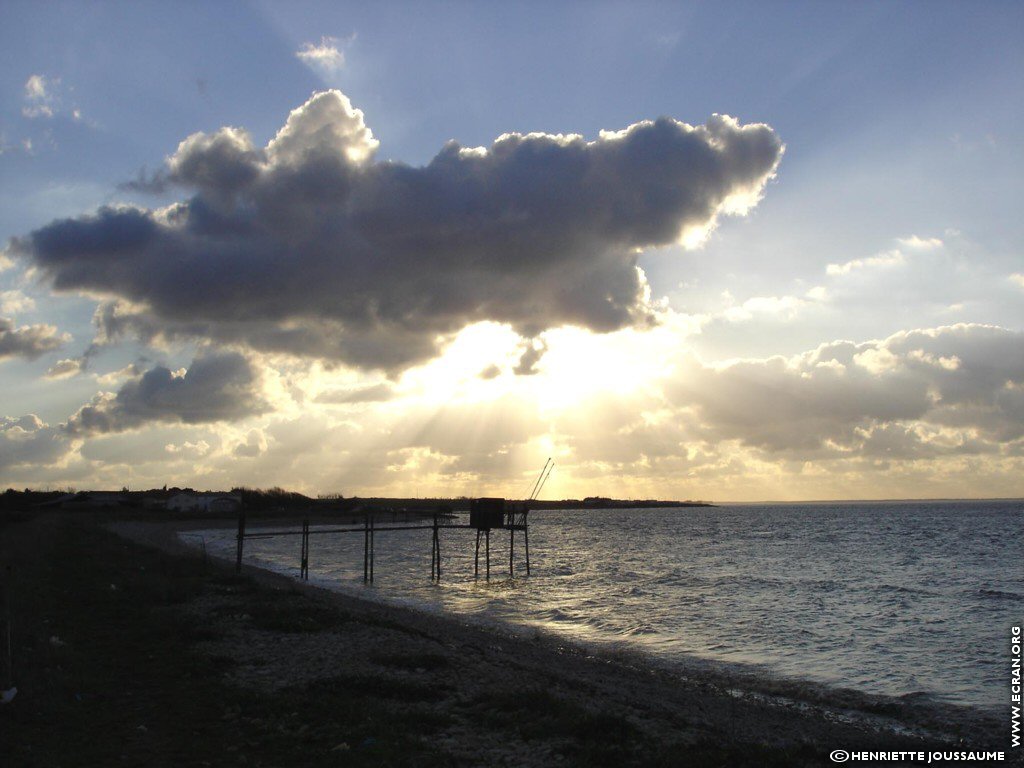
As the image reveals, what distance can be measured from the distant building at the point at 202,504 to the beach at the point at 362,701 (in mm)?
106191

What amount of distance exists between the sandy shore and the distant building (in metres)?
109

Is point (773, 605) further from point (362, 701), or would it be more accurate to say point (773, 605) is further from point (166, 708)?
point (166, 708)

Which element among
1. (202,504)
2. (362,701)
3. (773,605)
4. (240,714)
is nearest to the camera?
(240,714)

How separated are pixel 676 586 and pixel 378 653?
27.4m

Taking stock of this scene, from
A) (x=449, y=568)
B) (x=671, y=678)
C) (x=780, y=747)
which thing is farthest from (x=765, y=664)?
(x=449, y=568)

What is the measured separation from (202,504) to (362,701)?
122 meters

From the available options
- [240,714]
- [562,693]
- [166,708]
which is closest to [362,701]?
[240,714]

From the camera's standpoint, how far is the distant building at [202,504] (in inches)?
4716

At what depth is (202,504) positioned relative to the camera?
12156cm

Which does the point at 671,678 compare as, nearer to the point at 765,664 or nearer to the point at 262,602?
the point at 765,664

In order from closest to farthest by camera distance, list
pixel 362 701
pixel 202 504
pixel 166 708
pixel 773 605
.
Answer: pixel 166 708 → pixel 362 701 → pixel 773 605 → pixel 202 504

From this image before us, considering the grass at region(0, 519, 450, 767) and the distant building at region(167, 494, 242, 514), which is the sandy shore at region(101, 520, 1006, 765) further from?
the distant building at region(167, 494, 242, 514)

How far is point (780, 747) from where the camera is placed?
10938mm

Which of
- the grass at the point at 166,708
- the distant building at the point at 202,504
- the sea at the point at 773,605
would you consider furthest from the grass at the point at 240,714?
the distant building at the point at 202,504
